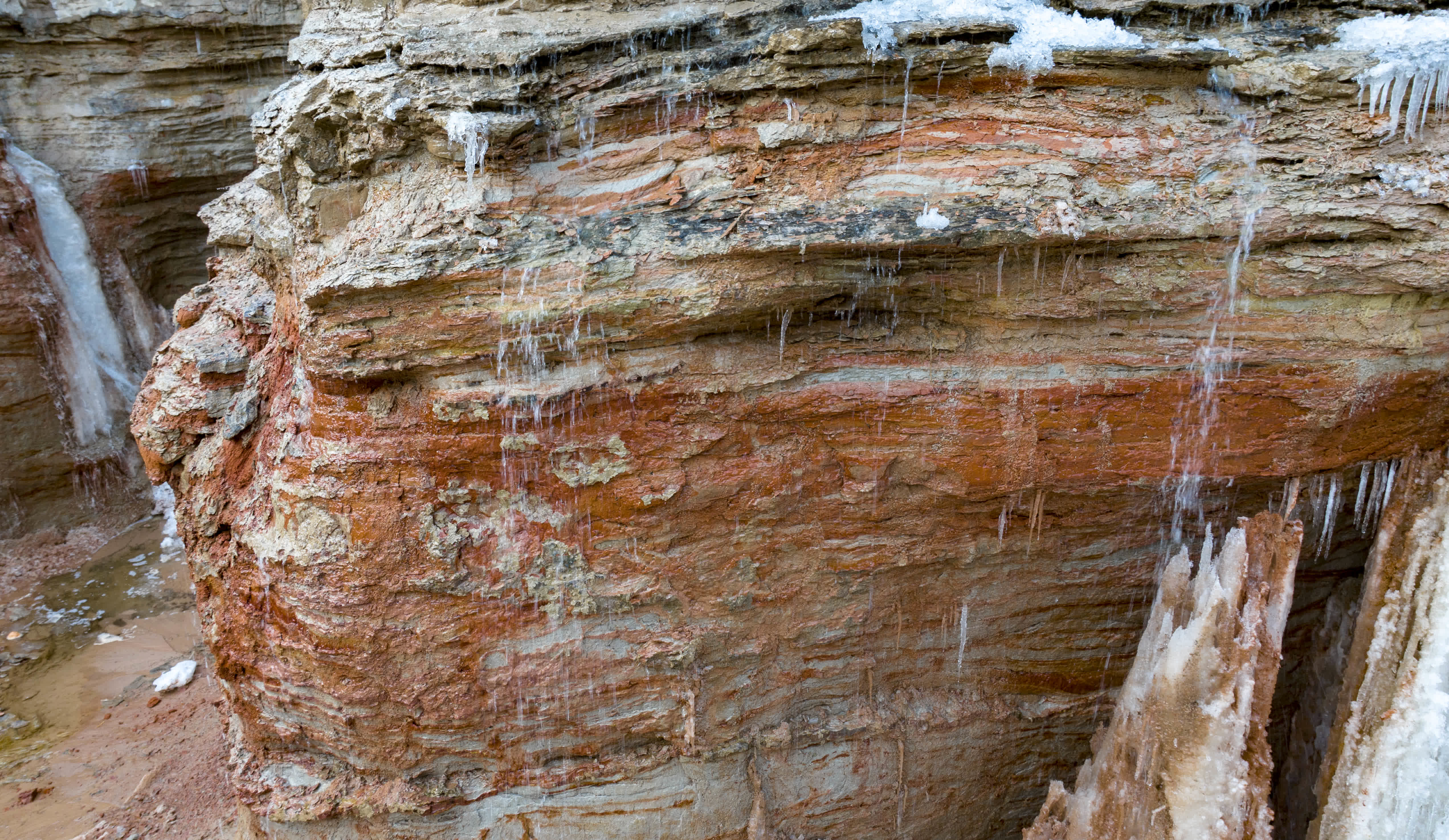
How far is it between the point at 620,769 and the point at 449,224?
338cm

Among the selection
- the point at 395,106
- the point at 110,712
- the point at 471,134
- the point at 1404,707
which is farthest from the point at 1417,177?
the point at 110,712

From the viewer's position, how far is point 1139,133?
4.80 meters

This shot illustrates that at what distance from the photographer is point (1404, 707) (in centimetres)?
448

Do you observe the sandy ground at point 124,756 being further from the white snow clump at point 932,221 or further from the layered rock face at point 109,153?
the white snow clump at point 932,221

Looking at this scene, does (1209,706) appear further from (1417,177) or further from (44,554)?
(44,554)

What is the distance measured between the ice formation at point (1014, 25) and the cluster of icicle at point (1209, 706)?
258 cm

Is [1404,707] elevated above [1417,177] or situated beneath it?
situated beneath

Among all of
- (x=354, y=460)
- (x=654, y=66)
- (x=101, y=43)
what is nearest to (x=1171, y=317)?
(x=654, y=66)

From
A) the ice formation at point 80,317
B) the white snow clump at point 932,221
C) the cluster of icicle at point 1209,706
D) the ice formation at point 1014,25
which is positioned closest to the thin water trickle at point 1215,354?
the cluster of icicle at point 1209,706

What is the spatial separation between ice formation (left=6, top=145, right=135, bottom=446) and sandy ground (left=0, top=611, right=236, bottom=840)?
3.49 metres

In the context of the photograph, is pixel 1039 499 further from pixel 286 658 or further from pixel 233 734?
pixel 233 734

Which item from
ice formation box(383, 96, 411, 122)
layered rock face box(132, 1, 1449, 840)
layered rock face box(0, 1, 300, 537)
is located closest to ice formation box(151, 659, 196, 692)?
layered rock face box(132, 1, 1449, 840)

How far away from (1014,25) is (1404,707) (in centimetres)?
387

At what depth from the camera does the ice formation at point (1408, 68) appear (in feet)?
14.7
